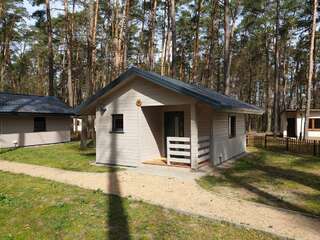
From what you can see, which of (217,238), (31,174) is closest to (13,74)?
(31,174)

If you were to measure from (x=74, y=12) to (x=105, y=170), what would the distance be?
862 inches

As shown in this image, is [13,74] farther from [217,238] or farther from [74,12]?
[217,238]

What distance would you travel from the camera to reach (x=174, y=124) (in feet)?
42.3

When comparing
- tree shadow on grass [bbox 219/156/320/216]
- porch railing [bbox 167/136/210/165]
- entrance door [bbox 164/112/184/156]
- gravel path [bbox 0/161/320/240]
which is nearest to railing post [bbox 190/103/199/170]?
porch railing [bbox 167/136/210/165]

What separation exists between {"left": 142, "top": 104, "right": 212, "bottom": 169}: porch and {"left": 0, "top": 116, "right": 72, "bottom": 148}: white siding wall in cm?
1192

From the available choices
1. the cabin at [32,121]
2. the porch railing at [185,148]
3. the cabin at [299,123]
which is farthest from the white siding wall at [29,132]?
the cabin at [299,123]

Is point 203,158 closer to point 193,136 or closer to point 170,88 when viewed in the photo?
point 193,136

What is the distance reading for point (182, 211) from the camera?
21.0 feet

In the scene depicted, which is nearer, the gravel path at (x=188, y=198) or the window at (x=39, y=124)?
the gravel path at (x=188, y=198)

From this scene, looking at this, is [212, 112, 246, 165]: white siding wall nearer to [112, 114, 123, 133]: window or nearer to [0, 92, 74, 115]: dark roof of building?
[112, 114, 123, 133]: window

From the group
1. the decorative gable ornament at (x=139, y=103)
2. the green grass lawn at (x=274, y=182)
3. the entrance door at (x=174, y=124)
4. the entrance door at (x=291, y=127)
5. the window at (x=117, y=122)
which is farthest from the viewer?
the entrance door at (x=291, y=127)

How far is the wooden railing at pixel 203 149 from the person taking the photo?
11.0 metres

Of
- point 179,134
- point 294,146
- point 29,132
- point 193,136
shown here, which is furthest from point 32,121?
point 294,146

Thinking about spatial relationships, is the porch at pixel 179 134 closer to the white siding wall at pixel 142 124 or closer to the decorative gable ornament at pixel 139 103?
the white siding wall at pixel 142 124
